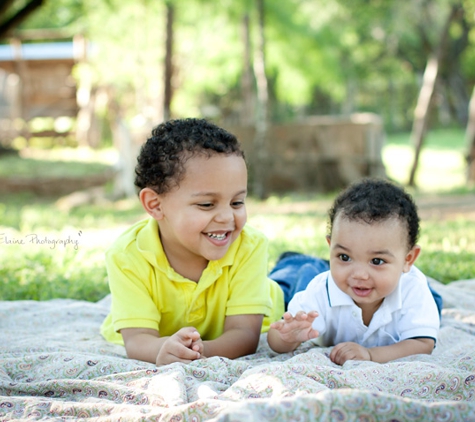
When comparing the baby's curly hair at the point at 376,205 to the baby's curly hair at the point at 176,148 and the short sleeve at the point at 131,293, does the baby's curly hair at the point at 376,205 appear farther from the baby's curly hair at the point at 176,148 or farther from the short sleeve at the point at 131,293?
the short sleeve at the point at 131,293

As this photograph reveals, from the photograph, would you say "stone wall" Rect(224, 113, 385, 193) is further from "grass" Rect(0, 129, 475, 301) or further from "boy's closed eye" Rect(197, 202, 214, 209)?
"boy's closed eye" Rect(197, 202, 214, 209)

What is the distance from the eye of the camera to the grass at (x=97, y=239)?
13.9 feet

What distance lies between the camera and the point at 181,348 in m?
2.46

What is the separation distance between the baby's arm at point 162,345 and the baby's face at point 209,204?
37cm

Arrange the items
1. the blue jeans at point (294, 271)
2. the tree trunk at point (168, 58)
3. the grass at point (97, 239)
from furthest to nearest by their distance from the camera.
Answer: the tree trunk at point (168, 58) → the grass at point (97, 239) → the blue jeans at point (294, 271)

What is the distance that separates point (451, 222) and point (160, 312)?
15.1ft

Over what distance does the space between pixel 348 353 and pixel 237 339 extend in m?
0.48

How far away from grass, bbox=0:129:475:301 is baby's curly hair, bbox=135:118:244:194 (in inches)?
63.1

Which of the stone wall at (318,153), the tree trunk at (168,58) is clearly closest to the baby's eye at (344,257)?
the stone wall at (318,153)

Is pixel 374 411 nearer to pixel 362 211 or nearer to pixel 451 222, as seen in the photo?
pixel 362 211

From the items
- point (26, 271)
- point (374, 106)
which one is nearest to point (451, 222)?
point (26, 271)

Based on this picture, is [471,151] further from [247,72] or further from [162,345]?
[162,345]

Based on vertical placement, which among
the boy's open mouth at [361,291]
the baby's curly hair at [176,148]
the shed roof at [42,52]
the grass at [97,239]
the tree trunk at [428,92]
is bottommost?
the grass at [97,239]

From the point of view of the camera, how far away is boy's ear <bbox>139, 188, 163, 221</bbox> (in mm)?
2721
